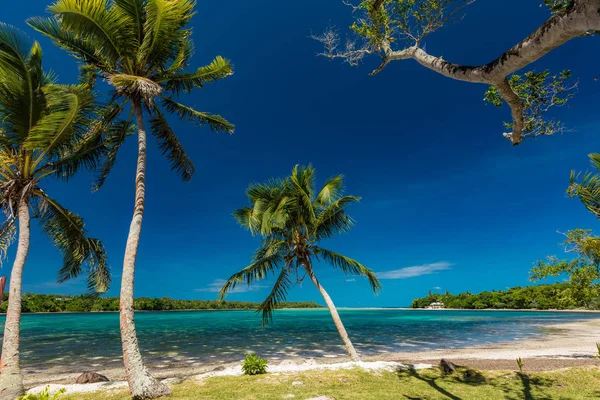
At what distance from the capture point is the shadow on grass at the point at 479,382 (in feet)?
25.7

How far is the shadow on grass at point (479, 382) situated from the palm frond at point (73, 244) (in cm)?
1100

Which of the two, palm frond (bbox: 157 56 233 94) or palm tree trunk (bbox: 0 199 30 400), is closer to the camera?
palm tree trunk (bbox: 0 199 30 400)

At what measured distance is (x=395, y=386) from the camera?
882 centimetres

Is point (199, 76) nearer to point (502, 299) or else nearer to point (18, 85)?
point (18, 85)

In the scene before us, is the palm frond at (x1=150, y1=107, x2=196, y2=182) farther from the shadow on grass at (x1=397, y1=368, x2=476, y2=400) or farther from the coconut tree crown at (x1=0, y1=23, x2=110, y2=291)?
the shadow on grass at (x1=397, y1=368, x2=476, y2=400)

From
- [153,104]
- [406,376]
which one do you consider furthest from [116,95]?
[406,376]

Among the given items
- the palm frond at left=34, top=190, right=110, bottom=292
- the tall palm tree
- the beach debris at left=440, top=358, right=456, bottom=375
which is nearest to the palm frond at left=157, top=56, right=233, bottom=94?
the tall palm tree

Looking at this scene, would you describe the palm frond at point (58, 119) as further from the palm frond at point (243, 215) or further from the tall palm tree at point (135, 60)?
the palm frond at point (243, 215)

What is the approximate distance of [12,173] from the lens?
9.70 meters

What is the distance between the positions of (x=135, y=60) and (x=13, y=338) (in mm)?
8883

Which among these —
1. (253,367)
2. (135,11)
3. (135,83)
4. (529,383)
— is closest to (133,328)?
(253,367)

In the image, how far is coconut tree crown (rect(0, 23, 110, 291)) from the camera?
911cm

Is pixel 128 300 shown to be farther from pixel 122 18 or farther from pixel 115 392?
pixel 122 18

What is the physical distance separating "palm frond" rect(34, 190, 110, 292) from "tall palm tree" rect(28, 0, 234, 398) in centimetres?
272
